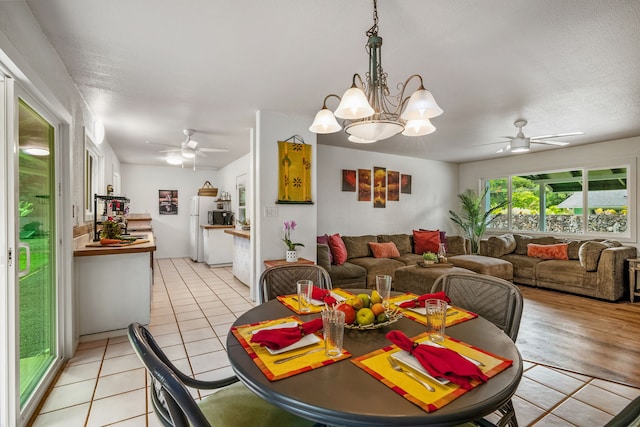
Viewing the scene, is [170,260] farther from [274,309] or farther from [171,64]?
[274,309]

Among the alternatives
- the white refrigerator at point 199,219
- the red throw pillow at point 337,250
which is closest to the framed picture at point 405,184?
the red throw pillow at point 337,250

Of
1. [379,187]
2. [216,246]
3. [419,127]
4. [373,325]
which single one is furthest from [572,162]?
[216,246]

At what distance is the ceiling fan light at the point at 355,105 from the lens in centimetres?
150

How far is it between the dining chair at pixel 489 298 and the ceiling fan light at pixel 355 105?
3.67ft

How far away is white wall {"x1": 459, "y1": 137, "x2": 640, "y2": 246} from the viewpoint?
4.81 m

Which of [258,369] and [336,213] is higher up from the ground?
[336,213]

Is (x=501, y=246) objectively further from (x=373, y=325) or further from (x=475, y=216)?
(x=373, y=325)

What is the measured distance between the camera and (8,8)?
1.55 m

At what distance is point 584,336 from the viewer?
2.99 metres

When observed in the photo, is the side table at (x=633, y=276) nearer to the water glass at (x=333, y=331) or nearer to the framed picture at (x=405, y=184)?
the framed picture at (x=405, y=184)

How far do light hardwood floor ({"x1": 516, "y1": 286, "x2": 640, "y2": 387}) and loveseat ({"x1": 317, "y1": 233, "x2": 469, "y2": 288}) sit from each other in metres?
1.88

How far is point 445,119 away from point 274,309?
348 centimetres

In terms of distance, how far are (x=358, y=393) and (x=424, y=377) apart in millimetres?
218

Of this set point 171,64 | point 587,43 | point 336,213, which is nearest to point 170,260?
point 336,213
